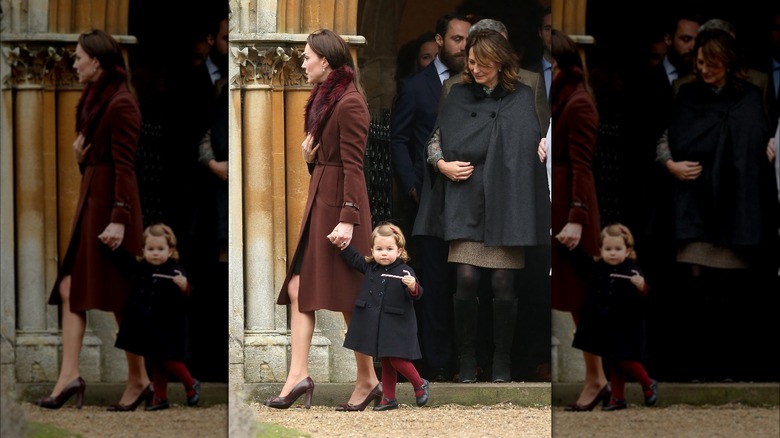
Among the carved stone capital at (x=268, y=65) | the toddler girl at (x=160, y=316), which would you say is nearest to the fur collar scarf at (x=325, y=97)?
the carved stone capital at (x=268, y=65)

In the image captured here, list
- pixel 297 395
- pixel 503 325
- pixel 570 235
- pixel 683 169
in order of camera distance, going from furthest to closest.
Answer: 1. pixel 503 325
2. pixel 297 395
3. pixel 570 235
4. pixel 683 169

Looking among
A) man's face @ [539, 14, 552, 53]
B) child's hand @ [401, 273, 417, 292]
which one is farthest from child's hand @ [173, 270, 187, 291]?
man's face @ [539, 14, 552, 53]

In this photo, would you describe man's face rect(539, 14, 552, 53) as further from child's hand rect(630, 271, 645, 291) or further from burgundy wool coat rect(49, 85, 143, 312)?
burgundy wool coat rect(49, 85, 143, 312)

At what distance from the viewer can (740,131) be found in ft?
29.3

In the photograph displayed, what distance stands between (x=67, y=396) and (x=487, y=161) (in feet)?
9.36

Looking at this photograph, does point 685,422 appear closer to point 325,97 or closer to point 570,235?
point 570,235

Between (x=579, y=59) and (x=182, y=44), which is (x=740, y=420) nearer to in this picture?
(x=579, y=59)

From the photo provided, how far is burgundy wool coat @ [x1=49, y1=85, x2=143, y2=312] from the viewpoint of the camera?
29.0 ft

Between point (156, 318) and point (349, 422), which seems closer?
point (156, 318)

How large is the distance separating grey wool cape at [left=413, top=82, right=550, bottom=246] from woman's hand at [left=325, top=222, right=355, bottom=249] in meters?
0.48

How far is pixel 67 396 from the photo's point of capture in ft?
29.3

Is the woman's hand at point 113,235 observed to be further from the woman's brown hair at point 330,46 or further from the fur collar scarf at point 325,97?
the woman's brown hair at point 330,46

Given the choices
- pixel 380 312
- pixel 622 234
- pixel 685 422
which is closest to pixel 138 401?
pixel 380 312

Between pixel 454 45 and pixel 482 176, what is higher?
pixel 454 45
